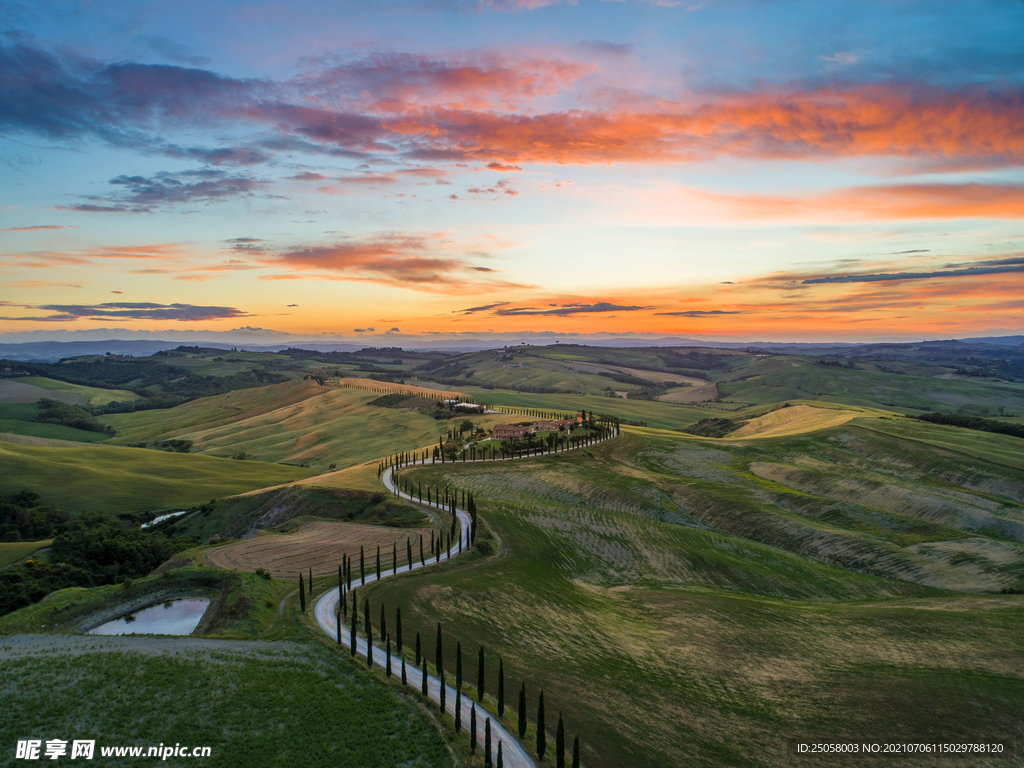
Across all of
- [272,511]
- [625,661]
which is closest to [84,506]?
[272,511]

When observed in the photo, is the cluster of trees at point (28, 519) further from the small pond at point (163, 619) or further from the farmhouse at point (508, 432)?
the farmhouse at point (508, 432)

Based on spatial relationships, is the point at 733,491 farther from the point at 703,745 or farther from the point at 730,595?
the point at 703,745

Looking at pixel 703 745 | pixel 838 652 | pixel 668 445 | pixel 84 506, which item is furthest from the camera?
pixel 668 445

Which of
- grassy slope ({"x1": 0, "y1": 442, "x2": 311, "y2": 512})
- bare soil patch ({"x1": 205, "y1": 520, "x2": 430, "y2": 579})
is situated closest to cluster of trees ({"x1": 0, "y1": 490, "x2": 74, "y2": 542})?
grassy slope ({"x1": 0, "y1": 442, "x2": 311, "y2": 512})

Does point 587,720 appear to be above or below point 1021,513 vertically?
above

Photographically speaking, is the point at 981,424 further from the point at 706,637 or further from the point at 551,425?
the point at 706,637

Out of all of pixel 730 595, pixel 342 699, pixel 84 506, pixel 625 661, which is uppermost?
pixel 342 699

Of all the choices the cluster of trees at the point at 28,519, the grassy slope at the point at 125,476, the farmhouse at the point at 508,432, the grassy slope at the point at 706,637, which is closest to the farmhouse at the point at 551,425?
the farmhouse at the point at 508,432

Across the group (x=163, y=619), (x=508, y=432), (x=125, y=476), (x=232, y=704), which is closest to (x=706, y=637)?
(x=232, y=704)
